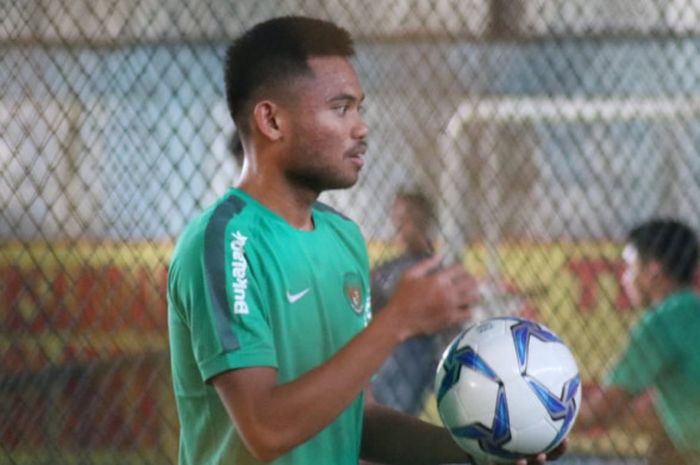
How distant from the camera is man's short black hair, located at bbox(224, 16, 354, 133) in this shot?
84.7 inches

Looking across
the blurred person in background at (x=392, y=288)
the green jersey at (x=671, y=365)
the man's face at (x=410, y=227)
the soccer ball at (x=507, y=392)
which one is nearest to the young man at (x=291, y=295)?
the soccer ball at (x=507, y=392)

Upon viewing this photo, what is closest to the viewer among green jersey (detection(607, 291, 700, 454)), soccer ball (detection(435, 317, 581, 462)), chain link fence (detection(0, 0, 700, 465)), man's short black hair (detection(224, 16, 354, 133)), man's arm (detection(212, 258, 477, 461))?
man's arm (detection(212, 258, 477, 461))

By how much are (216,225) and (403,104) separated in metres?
1.63

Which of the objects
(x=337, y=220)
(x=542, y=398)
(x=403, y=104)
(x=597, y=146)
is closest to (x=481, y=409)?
(x=542, y=398)

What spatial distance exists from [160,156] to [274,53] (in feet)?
4.58

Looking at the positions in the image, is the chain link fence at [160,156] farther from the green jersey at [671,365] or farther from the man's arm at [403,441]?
the man's arm at [403,441]

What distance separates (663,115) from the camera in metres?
4.37

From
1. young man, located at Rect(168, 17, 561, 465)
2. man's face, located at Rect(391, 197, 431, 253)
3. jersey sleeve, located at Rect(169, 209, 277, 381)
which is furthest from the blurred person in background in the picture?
jersey sleeve, located at Rect(169, 209, 277, 381)

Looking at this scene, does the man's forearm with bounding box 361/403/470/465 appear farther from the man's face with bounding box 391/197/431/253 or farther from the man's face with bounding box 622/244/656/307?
the man's face with bounding box 622/244/656/307

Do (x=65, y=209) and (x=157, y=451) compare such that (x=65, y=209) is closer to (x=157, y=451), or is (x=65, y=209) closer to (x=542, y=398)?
(x=157, y=451)

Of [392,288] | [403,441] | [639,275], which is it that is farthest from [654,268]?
[403,441]

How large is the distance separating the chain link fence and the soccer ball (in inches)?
56.6

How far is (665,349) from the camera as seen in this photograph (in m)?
3.88

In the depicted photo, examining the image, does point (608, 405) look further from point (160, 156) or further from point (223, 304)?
point (223, 304)
